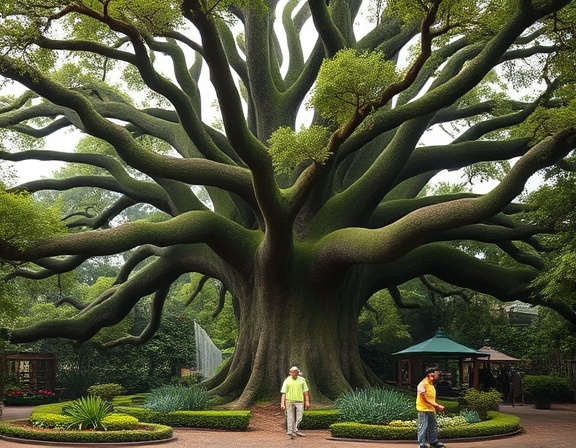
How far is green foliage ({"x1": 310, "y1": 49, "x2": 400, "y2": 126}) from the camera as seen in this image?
→ 1497cm

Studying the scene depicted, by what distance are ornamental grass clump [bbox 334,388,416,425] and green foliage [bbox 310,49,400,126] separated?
20.8 ft

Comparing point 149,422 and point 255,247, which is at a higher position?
point 255,247

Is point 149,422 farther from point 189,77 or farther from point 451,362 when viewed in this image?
point 451,362

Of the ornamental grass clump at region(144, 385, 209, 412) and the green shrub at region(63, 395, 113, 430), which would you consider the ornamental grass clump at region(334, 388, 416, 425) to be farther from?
the green shrub at region(63, 395, 113, 430)

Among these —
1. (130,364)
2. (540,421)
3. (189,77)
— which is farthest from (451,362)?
(189,77)

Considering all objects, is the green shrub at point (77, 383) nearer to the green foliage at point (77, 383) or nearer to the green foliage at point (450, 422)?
the green foliage at point (77, 383)

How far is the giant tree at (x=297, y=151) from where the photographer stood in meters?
16.2

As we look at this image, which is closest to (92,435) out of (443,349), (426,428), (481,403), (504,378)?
(426,428)

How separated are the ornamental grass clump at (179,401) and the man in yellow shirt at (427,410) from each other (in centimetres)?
792

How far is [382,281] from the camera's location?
83.6ft

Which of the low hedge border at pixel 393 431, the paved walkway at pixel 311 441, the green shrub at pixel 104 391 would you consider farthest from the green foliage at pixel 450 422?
the green shrub at pixel 104 391

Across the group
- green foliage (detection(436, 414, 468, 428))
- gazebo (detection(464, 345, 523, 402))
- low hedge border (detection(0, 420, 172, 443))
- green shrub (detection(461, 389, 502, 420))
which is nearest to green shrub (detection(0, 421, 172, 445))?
low hedge border (detection(0, 420, 172, 443))

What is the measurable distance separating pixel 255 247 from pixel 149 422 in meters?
5.93

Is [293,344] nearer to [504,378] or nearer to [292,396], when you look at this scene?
→ [292,396]
